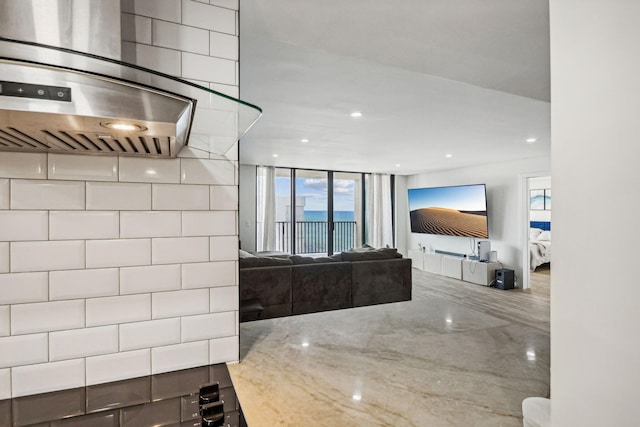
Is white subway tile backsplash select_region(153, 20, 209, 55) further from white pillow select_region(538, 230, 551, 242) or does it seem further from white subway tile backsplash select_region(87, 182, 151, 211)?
white pillow select_region(538, 230, 551, 242)

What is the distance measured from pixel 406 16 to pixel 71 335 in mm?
1334

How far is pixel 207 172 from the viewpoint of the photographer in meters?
1.01

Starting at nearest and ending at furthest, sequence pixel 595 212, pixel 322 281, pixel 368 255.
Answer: pixel 595 212 < pixel 322 281 < pixel 368 255

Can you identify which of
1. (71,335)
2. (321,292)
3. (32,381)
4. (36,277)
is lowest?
(321,292)

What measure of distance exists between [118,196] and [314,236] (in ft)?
24.3

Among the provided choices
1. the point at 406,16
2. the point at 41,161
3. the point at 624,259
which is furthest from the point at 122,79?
the point at 406,16

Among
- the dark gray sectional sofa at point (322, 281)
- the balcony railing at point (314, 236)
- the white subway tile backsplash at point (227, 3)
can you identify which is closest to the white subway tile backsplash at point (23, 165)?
the white subway tile backsplash at point (227, 3)

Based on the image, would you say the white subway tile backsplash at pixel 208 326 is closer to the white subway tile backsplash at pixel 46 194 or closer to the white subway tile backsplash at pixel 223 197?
the white subway tile backsplash at pixel 223 197

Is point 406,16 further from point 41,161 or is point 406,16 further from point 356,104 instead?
point 356,104

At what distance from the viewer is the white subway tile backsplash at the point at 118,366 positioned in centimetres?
88

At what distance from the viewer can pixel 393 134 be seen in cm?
396

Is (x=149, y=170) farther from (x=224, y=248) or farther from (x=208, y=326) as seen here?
(x=208, y=326)

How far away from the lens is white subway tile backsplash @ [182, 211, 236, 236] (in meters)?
0.99

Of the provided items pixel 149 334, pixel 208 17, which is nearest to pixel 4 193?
pixel 149 334
